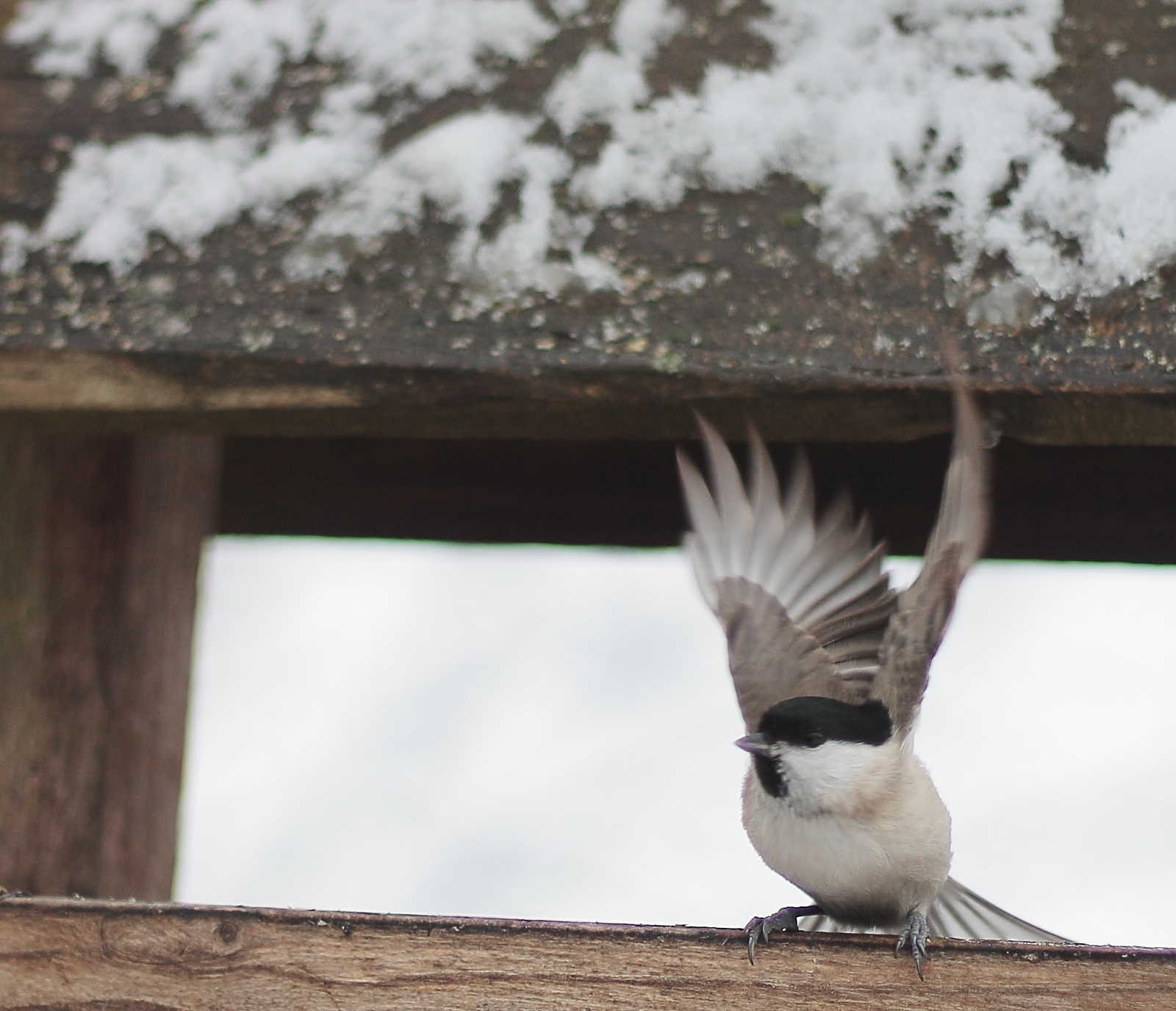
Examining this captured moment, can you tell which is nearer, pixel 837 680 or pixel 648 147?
pixel 648 147

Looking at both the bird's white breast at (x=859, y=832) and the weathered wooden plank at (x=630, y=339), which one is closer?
the weathered wooden plank at (x=630, y=339)

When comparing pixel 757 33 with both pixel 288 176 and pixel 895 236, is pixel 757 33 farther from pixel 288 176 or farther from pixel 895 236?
pixel 288 176

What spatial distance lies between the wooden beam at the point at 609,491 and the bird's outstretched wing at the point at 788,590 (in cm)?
18

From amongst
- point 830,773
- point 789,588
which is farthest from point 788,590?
point 830,773

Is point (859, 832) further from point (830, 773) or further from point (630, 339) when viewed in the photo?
point (630, 339)

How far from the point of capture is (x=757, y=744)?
1.24 meters

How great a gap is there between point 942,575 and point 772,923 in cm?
37

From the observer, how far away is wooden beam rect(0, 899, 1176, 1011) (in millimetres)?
895

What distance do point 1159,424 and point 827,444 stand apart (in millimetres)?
520

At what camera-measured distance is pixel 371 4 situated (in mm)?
1305

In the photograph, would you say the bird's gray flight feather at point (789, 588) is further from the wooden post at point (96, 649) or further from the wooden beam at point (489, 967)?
the wooden post at point (96, 649)

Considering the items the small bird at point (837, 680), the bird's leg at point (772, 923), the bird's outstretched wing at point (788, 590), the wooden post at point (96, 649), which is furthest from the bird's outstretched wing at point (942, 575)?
the wooden post at point (96, 649)

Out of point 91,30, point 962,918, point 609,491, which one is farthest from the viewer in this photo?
Result: point 609,491

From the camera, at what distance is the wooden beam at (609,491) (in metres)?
1.51
